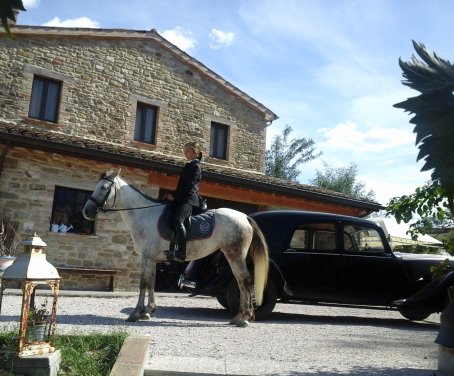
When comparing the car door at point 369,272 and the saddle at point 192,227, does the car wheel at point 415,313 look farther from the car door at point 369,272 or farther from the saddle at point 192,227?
the saddle at point 192,227

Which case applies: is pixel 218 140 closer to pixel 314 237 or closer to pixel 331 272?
pixel 314 237

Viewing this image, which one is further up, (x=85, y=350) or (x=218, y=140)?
(x=218, y=140)

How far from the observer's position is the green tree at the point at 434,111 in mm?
1758

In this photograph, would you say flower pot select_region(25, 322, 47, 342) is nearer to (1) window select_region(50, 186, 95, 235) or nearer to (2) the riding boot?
(2) the riding boot

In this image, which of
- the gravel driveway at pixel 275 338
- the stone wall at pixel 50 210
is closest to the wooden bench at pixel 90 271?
the stone wall at pixel 50 210

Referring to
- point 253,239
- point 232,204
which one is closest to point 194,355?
point 253,239

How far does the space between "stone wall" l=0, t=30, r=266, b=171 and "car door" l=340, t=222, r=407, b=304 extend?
8.93 metres

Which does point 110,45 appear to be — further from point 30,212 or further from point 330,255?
point 330,255

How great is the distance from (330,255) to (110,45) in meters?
10.8

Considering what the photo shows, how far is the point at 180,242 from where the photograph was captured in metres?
6.36

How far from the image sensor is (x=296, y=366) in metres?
3.97

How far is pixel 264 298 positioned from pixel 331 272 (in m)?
1.17

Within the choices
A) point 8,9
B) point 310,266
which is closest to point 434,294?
point 310,266

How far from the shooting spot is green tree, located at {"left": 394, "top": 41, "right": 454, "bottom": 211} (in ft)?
5.77
